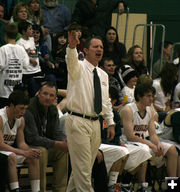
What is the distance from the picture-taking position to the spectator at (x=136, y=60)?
10.3 m

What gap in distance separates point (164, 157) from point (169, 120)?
0.55 metres

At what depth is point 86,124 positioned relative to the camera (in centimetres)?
620

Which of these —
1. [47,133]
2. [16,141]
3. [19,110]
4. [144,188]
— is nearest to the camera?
[19,110]

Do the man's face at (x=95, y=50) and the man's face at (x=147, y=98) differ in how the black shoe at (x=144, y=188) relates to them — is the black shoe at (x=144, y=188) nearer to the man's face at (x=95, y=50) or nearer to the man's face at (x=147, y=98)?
the man's face at (x=147, y=98)

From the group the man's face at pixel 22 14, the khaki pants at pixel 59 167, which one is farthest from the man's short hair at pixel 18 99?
the man's face at pixel 22 14

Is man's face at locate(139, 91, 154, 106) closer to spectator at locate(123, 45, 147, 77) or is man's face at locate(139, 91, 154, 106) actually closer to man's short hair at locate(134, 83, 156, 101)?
man's short hair at locate(134, 83, 156, 101)

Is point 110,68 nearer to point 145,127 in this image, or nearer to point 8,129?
point 145,127

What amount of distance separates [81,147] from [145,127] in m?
2.16

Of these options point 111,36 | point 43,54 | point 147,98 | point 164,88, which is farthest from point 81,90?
point 111,36

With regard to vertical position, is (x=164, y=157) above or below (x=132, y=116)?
below

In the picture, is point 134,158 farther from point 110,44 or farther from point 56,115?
point 110,44

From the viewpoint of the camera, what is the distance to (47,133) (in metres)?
7.23

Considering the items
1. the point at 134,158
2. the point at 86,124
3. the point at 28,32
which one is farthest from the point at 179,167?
the point at 28,32

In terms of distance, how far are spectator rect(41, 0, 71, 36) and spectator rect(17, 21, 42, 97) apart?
2.10 m
